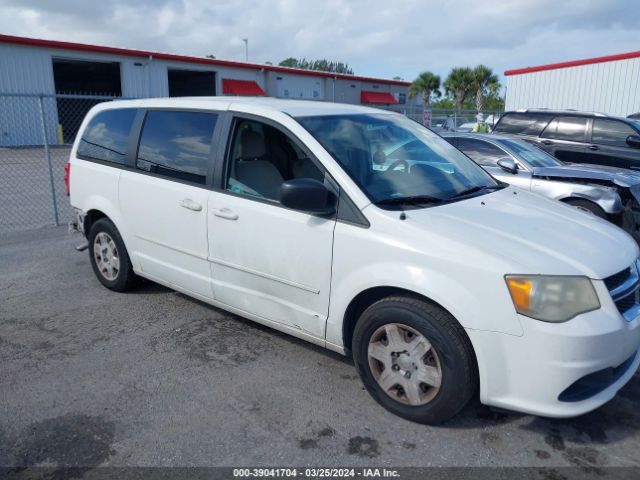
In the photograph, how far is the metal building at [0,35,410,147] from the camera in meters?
23.8

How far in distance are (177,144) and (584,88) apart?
818 inches

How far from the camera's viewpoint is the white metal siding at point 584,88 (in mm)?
19672

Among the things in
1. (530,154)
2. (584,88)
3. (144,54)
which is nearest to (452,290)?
(530,154)

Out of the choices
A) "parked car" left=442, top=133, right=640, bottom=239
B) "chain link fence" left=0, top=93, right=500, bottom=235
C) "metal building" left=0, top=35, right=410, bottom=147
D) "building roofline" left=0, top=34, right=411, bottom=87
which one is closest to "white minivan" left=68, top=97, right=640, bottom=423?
"parked car" left=442, top=133, right=640, bottom=239

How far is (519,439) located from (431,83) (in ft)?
129

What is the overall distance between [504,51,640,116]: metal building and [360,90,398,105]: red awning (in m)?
17.7

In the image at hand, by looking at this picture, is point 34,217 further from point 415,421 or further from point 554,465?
point 554,465

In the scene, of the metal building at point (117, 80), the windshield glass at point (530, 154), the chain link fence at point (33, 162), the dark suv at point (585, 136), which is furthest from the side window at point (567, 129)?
the metal building at point (117, 80)

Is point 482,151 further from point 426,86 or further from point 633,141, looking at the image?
point 426,86

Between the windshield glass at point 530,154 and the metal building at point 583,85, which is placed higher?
the metal building at point 583,85

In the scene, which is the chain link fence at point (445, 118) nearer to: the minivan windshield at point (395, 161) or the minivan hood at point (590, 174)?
the minivan hood at point (590, 174)

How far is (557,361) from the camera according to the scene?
8.63ft

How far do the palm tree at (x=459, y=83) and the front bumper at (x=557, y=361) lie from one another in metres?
35.1

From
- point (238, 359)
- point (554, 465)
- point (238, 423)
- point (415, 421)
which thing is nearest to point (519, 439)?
point (554, 465)
